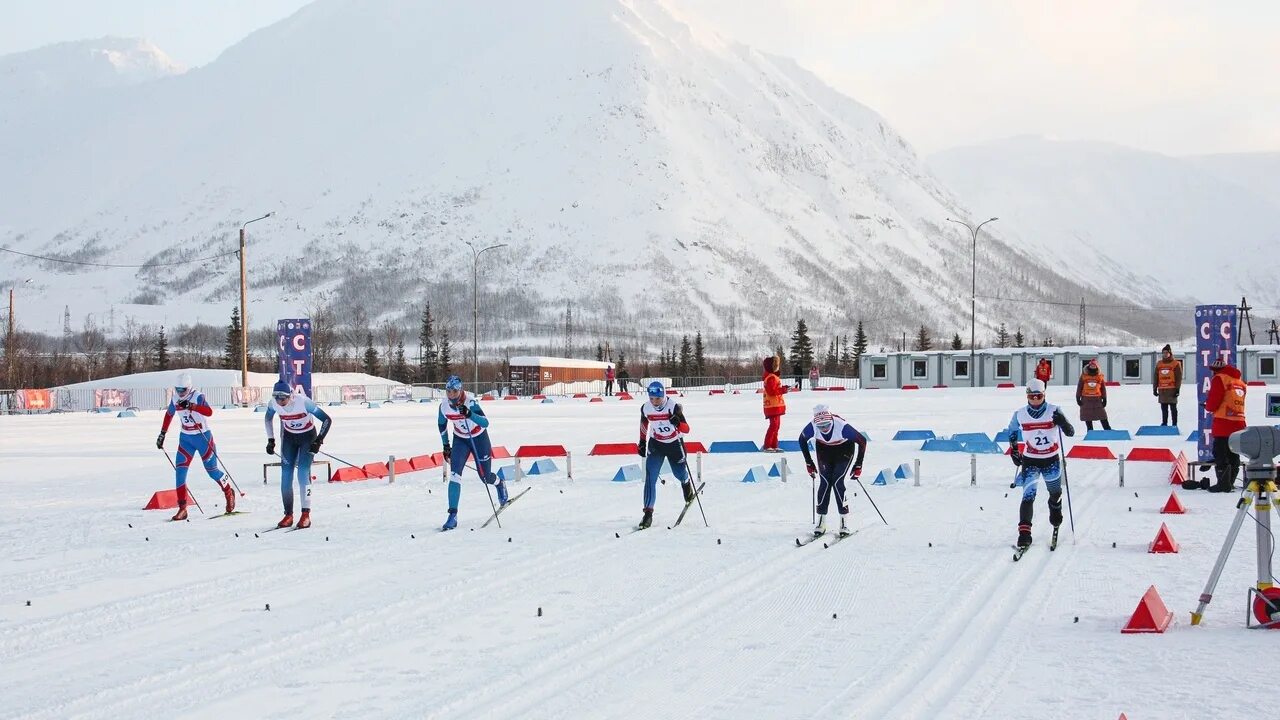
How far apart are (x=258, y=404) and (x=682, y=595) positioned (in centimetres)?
4442

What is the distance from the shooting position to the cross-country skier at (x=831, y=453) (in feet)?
40.5

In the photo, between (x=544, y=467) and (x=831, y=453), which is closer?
(x=831, y=453)

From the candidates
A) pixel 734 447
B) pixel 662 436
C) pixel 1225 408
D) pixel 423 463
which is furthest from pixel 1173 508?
pixel 423 463

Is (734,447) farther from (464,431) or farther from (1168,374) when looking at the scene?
(1168,374)

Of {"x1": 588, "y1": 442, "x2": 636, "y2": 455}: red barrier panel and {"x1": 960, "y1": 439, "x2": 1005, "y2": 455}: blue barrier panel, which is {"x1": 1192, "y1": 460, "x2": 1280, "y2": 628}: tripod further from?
{"x1": 588, "y1": 442, "x2": 636, "y2": 455}: red barrier panel

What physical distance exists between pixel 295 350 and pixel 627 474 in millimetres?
9259

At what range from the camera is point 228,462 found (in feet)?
74.7

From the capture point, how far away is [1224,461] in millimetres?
15289

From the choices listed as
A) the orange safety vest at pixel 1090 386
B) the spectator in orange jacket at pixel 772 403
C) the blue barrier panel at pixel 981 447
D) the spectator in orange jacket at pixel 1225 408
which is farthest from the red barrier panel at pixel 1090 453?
the spectator in orange jacket at pixel 772 403

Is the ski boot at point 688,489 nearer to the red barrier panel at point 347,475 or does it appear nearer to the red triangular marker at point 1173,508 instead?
the red triangular marker at point 1173,508

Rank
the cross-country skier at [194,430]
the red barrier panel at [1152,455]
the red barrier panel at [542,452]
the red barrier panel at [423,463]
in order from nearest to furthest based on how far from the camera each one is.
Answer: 1. the cross-country skier at [194,430]
2. the red barrier panel at [1152,455]
3. the red barrier panel at [423,463]
4. the red barrier panel at [542,452]

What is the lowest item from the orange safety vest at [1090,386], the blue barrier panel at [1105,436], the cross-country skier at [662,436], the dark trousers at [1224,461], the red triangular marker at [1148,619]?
the red triangular marker at [1148,619]

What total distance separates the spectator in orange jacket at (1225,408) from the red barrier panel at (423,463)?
42.8ft

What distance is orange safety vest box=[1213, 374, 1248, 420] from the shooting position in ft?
48.4
